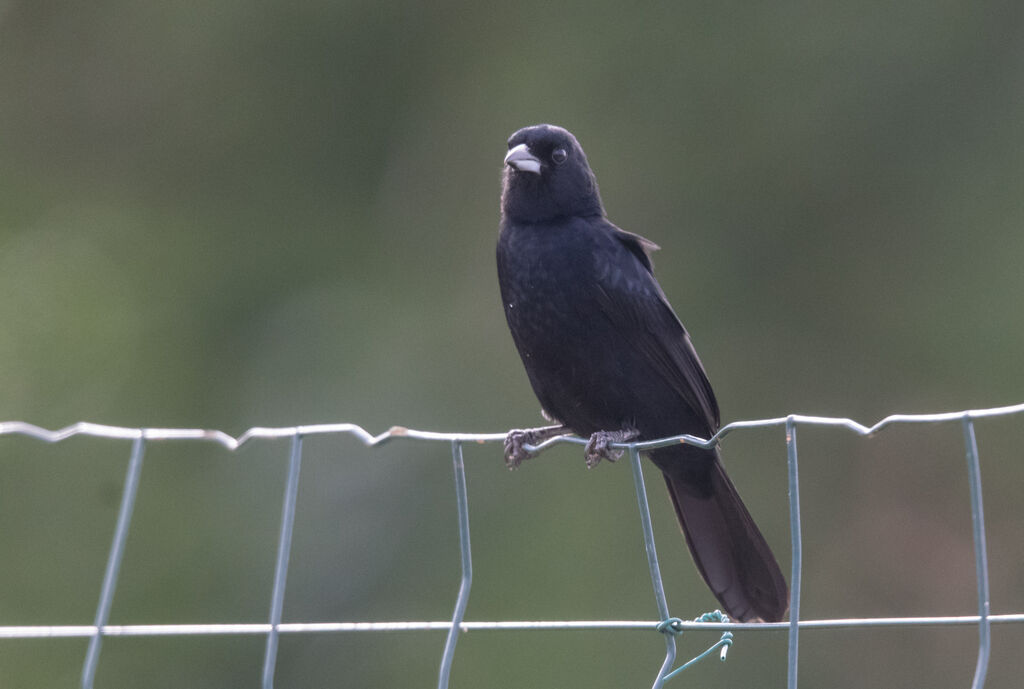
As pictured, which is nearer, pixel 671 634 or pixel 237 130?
pixel 671 634

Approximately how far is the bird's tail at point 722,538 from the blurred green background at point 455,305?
423cm

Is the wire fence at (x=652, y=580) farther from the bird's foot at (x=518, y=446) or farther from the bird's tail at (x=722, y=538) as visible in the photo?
the bird's foot at (x=518, y=446)

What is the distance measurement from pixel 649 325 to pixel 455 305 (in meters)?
6.90

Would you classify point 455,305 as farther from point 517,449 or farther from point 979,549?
point 979,549

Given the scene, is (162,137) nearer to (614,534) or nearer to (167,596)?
(167,596)

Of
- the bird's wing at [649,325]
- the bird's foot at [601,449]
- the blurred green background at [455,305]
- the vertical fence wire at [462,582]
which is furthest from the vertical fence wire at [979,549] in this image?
the blurred green background at [455,305]

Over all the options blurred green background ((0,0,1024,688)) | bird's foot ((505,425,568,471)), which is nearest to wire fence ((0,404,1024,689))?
bird's foot ((505,425,568,471))

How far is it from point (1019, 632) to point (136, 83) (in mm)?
9204

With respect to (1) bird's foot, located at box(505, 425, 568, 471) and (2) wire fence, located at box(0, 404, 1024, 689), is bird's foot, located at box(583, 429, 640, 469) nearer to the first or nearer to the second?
(1) bird's foot, located at box(505, 425, 568, 471)

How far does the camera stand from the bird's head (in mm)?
4406

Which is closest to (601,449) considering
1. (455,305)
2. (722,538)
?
(722,538)

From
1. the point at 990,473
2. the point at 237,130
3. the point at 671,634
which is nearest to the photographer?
the point at 671,634

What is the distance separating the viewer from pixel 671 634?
2.37m

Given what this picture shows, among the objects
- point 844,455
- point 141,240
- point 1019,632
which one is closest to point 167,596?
point 141,240
